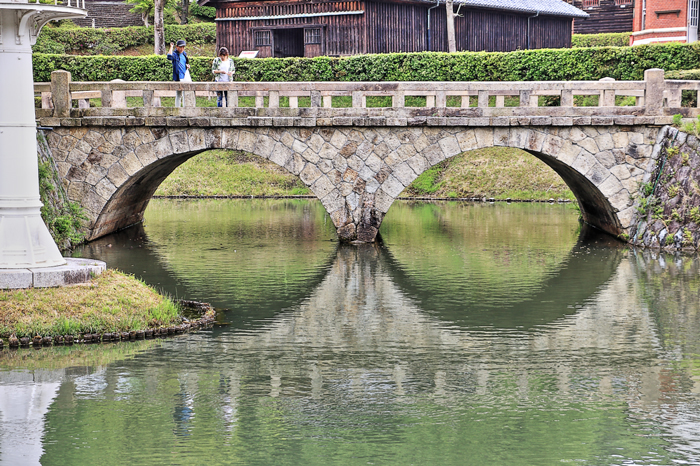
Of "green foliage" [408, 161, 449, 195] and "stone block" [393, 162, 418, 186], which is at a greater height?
"stone block" [393, 162, 418, 186]

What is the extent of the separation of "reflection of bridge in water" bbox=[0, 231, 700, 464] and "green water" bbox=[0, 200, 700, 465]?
0.05 metres

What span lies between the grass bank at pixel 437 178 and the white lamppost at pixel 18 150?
24638 mm

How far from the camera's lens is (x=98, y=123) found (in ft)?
83.6

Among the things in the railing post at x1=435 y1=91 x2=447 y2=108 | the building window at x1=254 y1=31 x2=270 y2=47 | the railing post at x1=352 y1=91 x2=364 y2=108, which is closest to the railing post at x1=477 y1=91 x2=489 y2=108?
the railing post at x1=435 y1=91 x2=447 y2=108

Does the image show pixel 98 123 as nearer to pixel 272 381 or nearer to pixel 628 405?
pixel 272 381

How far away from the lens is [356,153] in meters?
25.3

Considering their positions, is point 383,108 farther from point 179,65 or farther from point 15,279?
point 15,279

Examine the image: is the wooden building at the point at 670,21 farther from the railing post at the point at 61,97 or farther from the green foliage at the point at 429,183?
the railing post at the point at 61,97

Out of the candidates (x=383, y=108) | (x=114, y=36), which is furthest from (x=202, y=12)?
(x=383, y=108)

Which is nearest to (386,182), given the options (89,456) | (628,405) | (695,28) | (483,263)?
(483,263)

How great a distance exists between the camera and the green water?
34.3 ft

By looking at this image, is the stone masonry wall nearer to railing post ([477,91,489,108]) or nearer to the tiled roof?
railing post ([477,91,489,108])

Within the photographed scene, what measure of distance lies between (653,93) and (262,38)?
77.7 ft

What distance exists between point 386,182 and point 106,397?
14.4 meters
